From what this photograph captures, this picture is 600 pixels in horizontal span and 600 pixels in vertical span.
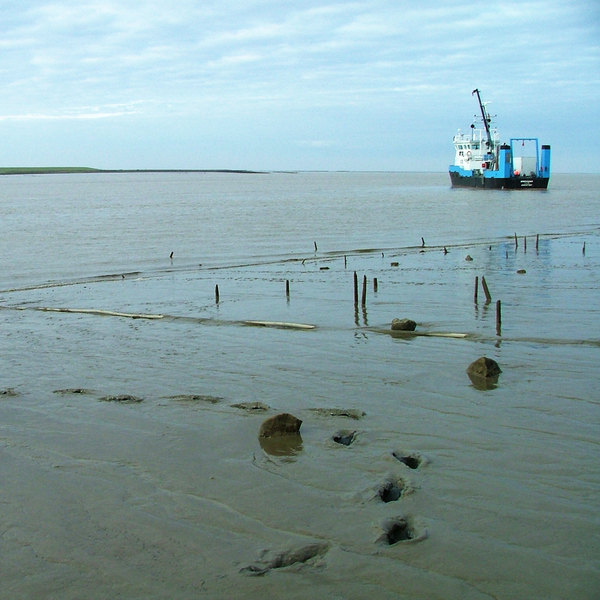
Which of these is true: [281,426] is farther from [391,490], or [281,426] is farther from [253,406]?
[391,490]

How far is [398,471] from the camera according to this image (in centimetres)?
758

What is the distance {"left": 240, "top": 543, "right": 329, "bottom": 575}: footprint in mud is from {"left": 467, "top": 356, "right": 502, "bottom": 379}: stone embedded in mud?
17.5 ft

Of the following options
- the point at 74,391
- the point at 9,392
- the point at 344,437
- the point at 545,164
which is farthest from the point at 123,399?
the point at 545,164

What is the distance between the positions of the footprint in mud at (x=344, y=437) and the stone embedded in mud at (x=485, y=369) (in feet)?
9.84

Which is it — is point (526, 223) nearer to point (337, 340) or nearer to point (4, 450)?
point (337, 340)

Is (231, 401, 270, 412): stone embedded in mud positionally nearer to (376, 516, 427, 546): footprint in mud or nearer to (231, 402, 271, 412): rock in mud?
(231, 402, 271, 412): rock in mud

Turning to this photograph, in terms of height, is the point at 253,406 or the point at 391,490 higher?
the point at 253,406

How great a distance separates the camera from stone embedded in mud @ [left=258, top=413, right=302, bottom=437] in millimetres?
8523

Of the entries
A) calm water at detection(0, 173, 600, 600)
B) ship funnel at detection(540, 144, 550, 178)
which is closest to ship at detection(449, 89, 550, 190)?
ship funnel at detection(540, 144, 550, 178)

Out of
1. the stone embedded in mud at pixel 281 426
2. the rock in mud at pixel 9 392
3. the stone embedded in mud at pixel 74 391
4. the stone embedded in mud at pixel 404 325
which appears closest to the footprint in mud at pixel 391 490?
the stone embedded in mud at pixel 281 426

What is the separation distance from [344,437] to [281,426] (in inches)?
30.6

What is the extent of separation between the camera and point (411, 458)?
311 inches

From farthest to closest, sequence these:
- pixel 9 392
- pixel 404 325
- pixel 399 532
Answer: pixel 404 325
pixel 9 392
pixel 399 532

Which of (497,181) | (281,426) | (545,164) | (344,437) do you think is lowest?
(344,437)
